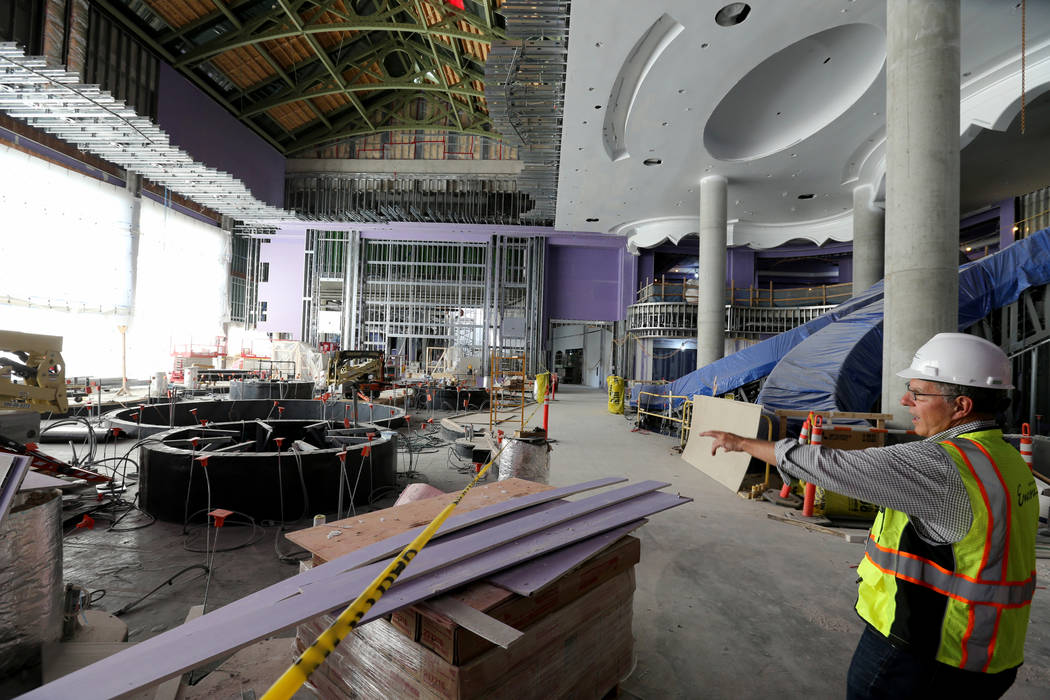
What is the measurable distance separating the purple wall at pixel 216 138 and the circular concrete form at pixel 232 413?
12.6 m

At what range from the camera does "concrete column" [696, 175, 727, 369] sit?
51.6 ft

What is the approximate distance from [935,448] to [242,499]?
18.8 ft

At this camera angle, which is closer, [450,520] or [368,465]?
[450,520]

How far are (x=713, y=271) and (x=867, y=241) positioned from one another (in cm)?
565

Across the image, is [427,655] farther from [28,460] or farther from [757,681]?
[28,460]

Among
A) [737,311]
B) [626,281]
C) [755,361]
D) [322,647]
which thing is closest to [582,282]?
[626,281]

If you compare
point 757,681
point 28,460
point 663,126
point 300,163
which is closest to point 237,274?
point 300,163

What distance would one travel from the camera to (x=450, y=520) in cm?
243

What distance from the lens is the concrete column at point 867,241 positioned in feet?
52.8

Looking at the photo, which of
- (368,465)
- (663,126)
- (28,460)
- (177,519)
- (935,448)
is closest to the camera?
(935,448)

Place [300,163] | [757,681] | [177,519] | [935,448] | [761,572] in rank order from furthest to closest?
1. [300,163]
2. [177,519]
3. [761,572]
4. [757,681]
5. [935,448]

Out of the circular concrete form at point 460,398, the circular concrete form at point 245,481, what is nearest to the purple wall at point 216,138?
the circular concrete form at point 460,398

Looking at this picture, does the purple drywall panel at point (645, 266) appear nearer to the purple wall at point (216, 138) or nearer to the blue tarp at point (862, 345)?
the blue tarp at point (862, 345)

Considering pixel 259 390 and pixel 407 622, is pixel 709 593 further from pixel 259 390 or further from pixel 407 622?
pixel 259 390
